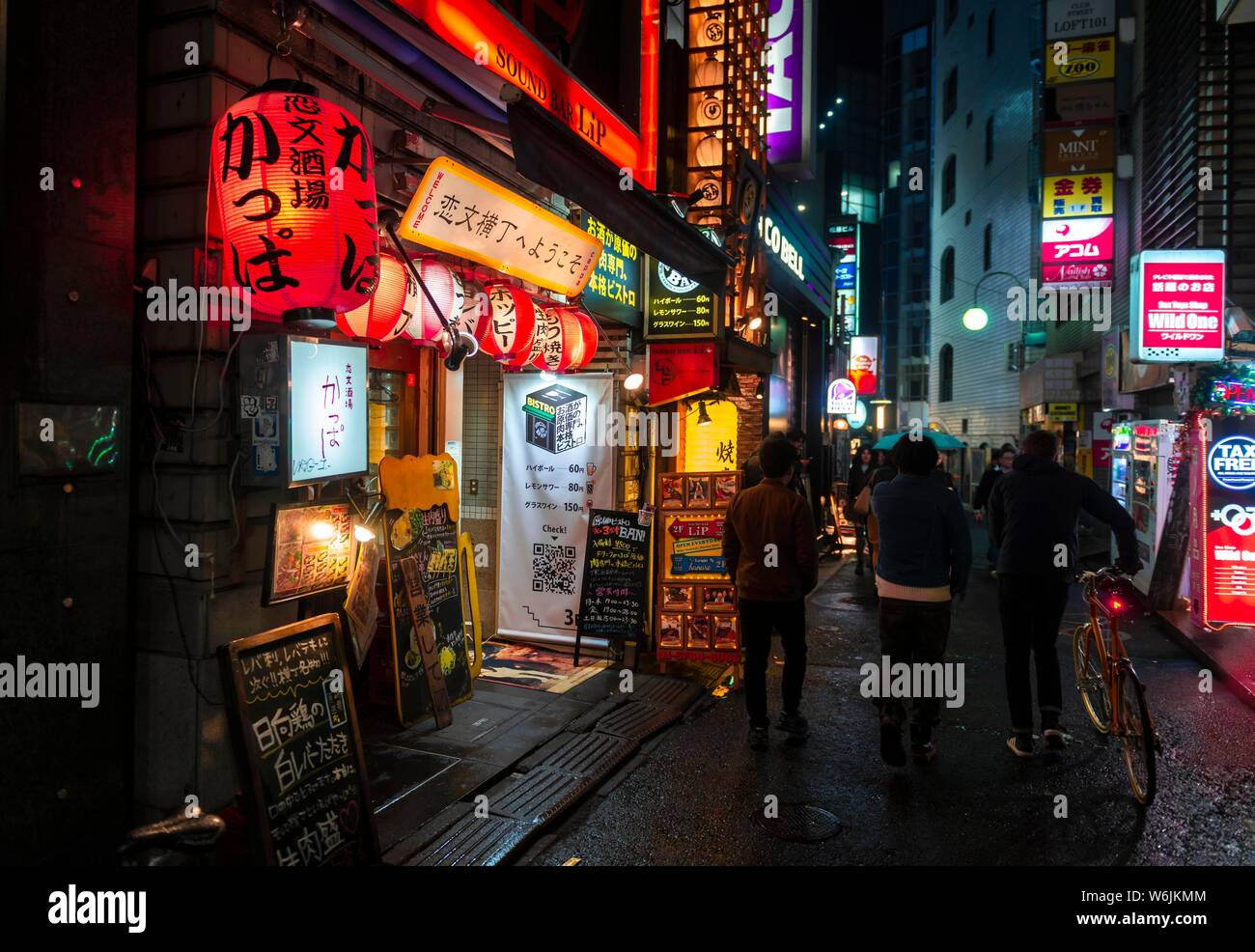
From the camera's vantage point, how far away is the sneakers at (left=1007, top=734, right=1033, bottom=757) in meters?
6.32

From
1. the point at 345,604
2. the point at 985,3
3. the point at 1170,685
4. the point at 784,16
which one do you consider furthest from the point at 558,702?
the point at 985,3

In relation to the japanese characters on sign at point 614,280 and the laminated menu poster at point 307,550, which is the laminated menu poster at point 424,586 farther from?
the japanese characters on sign at point 614,280

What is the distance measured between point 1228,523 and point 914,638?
21.9ft

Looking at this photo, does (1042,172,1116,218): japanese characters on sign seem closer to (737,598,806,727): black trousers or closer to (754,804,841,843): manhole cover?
(737,598,806,727): black trousers

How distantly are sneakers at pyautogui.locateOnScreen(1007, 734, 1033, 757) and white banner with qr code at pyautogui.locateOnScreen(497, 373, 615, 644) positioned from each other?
14.7 ft

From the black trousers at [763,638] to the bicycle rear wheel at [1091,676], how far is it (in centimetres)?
223

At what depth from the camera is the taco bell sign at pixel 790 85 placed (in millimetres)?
16219

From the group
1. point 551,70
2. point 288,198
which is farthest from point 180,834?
point 551,70

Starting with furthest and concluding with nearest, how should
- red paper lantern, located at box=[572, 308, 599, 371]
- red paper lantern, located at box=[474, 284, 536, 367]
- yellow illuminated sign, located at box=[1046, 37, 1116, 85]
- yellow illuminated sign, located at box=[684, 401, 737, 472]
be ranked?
1. yellow illuminated sign, located at box=[1046, 37, 1116, 85]
2. yellow illuminated sign, located at box=[684, 401, 737, 472]
3. red paper lantern, located at box=[572, 308, 599, 371]
4. red paper lantern, located at box=[474, 284, 536, 367]

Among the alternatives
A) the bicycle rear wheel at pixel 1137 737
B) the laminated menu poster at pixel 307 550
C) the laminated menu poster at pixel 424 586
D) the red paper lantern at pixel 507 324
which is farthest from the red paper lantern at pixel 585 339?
the bicycle rear wheel at pixel 1137 737

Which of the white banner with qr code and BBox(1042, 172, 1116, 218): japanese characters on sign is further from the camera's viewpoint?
BBox(1042, 172, 1116, 218): japanese characters on sign

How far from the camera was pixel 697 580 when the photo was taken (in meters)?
8.49

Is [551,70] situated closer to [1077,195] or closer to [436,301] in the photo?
[436,301]

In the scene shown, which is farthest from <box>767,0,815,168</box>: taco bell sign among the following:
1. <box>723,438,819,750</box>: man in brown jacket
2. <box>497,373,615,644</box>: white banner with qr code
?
<box>723,438,819,750</box>: man in brown jacket
